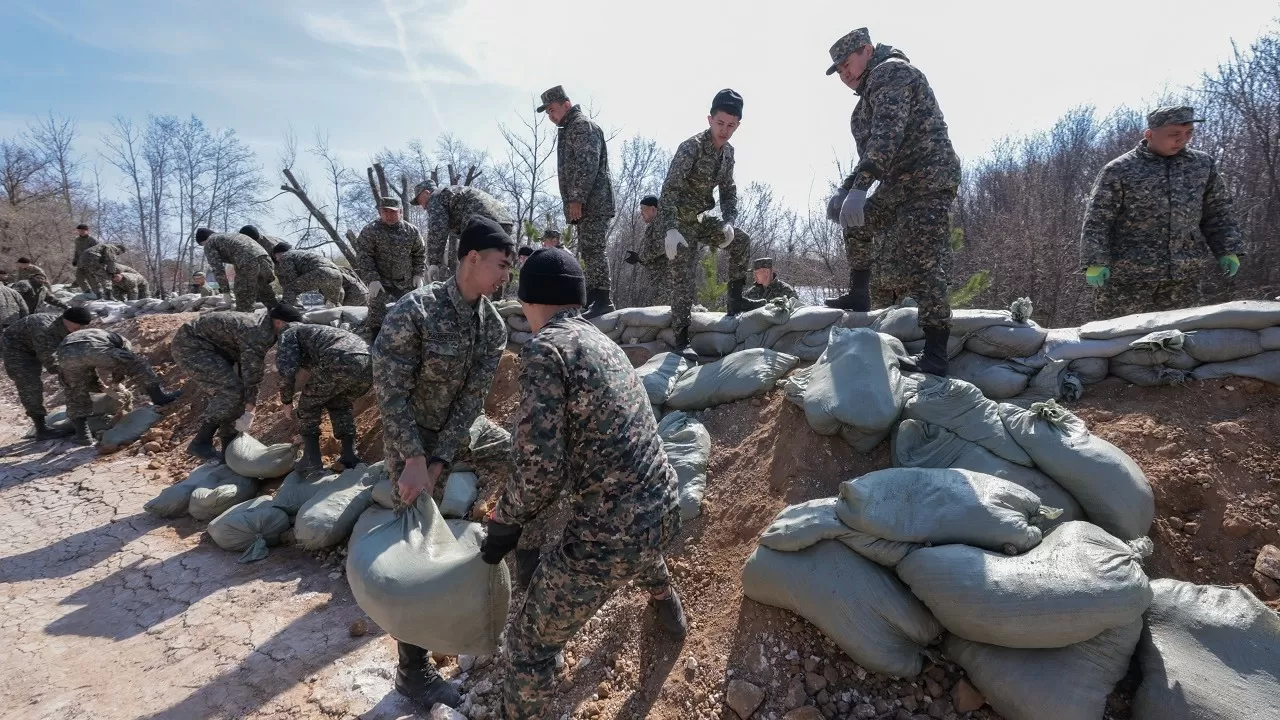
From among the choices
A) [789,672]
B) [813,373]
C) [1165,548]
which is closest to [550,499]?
[789,672]

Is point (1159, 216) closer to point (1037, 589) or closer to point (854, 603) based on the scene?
point (1037, 589)

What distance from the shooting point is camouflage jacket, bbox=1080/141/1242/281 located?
3232 mm

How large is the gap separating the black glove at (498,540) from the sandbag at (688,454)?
43.7 inches

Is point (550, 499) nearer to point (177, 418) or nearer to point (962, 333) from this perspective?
point (962, 333)

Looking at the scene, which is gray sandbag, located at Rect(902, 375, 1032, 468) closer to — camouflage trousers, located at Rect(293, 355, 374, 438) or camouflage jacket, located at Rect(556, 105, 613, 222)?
camouflage jacket, located at Rect(556, 105, 613, 222)

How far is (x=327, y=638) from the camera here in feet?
9.19

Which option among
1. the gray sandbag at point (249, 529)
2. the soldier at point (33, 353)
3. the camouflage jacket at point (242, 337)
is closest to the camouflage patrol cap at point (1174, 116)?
the gray sandbag at point (249, 529)

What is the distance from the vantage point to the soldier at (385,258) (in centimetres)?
542

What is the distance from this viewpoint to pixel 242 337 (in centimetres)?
472

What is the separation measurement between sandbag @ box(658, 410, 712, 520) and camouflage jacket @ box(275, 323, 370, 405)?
2.30m

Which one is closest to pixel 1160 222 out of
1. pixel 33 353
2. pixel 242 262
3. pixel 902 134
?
pixel 902 134

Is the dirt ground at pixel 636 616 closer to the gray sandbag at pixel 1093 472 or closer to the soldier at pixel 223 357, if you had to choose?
the gray sandbag at pixel 1093 472

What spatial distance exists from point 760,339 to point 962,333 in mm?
1247

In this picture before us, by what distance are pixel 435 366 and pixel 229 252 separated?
576cm
